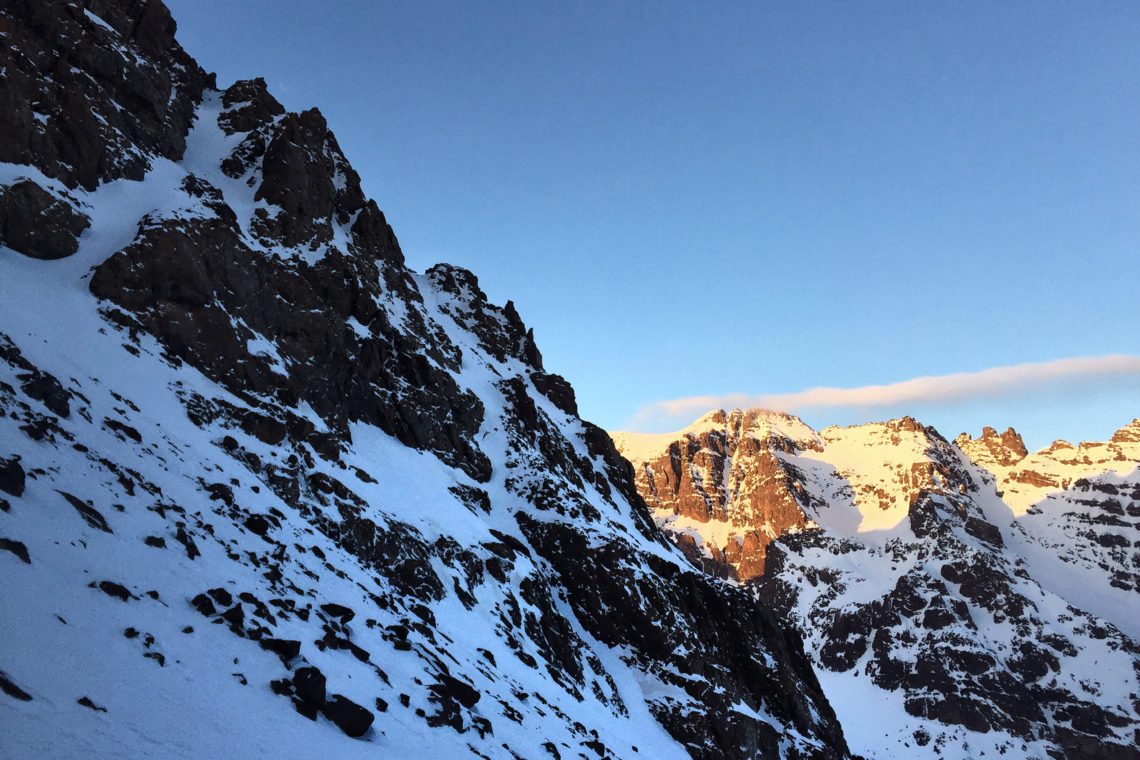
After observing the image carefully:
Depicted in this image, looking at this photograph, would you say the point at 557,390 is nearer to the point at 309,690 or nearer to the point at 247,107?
the point at 247,107

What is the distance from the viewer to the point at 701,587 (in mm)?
75375

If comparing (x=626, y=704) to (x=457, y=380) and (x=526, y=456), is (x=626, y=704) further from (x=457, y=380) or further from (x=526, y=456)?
(x=457, y=380)

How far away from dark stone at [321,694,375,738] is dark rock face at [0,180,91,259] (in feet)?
132

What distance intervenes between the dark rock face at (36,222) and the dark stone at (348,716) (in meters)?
40.4

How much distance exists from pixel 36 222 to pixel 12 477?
32563 mm

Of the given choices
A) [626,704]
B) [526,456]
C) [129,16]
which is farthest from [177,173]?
[626,704]

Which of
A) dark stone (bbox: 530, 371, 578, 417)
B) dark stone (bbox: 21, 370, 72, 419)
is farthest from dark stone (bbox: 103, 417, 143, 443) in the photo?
dark stone (bbox: 530, 371, 578, 417)

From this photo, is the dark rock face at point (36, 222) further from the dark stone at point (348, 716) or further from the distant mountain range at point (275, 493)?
the dark stone at point (348, 716)

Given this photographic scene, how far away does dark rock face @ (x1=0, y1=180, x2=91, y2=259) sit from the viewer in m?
43.9

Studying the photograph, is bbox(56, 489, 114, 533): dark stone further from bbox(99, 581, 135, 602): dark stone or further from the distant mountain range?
bbox(99, 581, 135, 602): dark stone

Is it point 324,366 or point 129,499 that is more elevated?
point 324,366

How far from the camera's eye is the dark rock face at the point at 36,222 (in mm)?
43919

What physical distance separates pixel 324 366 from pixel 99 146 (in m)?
24.1

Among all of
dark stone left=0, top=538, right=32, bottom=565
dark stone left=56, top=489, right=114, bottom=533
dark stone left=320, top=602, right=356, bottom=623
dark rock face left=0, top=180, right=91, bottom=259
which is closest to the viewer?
dark stone left=0, top=538, right=32, bottom=565
